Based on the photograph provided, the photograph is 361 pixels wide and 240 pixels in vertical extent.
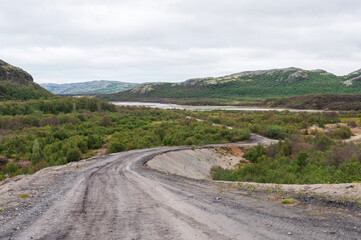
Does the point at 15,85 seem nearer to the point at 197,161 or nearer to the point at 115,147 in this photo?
the point at 115,147

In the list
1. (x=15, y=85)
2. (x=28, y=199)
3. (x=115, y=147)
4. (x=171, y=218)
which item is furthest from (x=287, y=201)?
(x=15, y=85)

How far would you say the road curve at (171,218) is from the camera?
19.0 ft

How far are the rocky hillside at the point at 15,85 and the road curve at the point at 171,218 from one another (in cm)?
8408

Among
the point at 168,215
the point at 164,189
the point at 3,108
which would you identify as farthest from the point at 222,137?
the point at 3,108

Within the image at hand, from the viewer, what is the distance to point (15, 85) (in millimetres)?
83875

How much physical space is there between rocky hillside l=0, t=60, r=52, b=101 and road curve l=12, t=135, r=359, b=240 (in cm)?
Result: 8408

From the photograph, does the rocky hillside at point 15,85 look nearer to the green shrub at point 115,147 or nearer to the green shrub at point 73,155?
the green shrub at point 73,155

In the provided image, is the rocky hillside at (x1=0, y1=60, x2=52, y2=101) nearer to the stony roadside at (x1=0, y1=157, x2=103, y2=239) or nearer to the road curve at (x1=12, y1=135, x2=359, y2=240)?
the stony roadside at (x1=0, y1=157, x2=103, y2=239)

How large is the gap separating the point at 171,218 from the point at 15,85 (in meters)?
99.2

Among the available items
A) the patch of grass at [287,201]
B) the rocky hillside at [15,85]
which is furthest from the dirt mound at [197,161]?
the rocky hillside at [15,85]

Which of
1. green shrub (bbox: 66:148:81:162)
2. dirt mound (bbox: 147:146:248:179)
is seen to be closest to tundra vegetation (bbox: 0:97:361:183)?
green shrub (bbox: 66:148:81:162)

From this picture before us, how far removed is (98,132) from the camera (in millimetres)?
41719

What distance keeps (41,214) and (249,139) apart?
36.7 metres

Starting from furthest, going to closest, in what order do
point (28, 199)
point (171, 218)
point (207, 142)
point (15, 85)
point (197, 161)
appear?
point (15, 85) → point (207, 142) → point (197, 161) → point (28, 199) → point (171, 218)
